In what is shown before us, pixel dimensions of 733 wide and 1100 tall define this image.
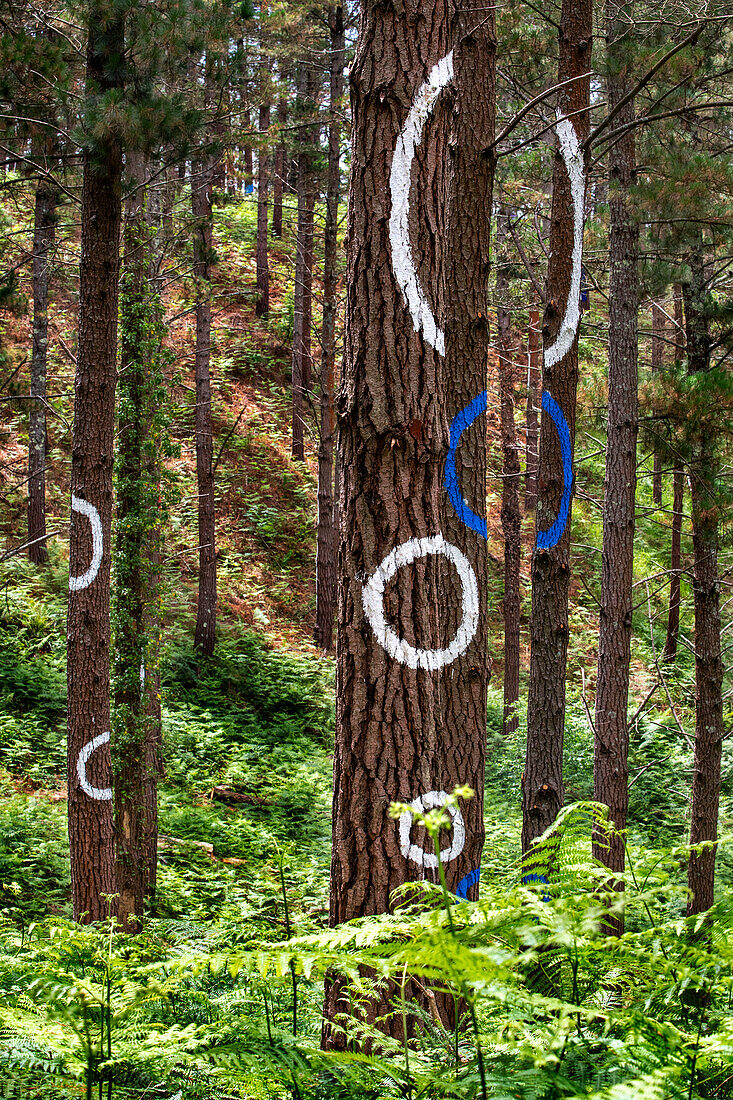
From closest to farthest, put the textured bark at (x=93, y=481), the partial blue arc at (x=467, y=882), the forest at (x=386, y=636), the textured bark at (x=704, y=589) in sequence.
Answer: the forest at (x=386, y=636) < the partial blue arc at (x=467, y=882) < the textured bark at (x=93, y=481) < the textured bark at (x=704, y=589)

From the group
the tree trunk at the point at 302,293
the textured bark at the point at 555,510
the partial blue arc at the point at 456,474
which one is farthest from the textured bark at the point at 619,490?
the tree trunk at the point at 302,293

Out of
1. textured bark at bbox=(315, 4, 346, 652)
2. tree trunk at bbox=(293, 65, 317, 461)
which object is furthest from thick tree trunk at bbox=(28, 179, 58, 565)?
tree trunk at bbox=(293, 65, 317, 461)

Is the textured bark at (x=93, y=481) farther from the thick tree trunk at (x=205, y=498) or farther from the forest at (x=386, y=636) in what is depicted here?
the thick tree trunk at (x=205, y=498)

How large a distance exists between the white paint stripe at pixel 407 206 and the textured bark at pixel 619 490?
418 cm

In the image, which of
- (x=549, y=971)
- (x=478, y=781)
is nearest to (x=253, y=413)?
(x=478, y=781)

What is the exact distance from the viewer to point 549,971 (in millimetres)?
1901

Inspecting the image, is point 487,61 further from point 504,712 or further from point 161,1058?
point 504,712

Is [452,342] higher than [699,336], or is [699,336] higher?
[699,336]

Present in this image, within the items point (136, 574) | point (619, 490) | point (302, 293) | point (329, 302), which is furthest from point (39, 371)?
point (619, 490)

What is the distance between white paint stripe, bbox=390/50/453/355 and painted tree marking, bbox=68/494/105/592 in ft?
11.6

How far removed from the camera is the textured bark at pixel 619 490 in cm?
669

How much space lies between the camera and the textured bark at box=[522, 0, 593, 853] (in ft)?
16.7

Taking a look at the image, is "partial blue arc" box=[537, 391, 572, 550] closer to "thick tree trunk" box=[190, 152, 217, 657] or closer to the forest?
the forest

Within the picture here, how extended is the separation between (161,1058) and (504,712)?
38.5 feet
